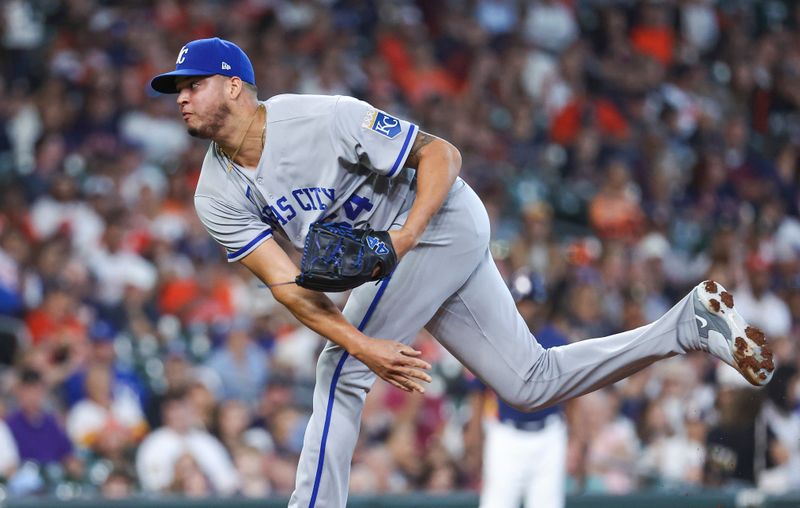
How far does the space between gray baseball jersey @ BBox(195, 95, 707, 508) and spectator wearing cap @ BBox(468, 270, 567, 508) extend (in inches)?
72.8

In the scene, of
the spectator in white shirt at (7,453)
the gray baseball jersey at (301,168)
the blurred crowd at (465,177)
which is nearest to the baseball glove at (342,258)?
the gray baseball jersey at (301,168)

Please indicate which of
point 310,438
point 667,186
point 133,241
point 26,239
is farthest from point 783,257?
point 310,438

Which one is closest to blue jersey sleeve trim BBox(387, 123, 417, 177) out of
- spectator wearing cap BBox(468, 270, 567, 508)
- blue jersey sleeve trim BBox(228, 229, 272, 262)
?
blue jersey sleeve trim BBox(228, 229, 272, 262)

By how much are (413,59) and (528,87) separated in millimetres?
1206

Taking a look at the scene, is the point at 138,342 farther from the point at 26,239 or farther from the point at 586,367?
the point at 586,367

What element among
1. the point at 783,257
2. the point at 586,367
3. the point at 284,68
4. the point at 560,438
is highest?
the point at 586,367

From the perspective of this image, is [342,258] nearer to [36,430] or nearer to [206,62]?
[206,62]

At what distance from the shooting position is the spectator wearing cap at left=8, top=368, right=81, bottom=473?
6.73 m

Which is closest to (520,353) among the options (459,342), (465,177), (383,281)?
(459,342)

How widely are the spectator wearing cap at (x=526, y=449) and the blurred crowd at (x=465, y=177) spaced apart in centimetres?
25

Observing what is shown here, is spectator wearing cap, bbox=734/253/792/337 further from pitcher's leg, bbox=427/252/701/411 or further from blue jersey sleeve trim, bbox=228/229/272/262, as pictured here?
blue jersey sleeve trim, bbox=228/229/272/262

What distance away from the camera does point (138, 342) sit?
767cm

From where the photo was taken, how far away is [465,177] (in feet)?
32.8

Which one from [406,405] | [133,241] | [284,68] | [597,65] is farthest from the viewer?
[597,65]
